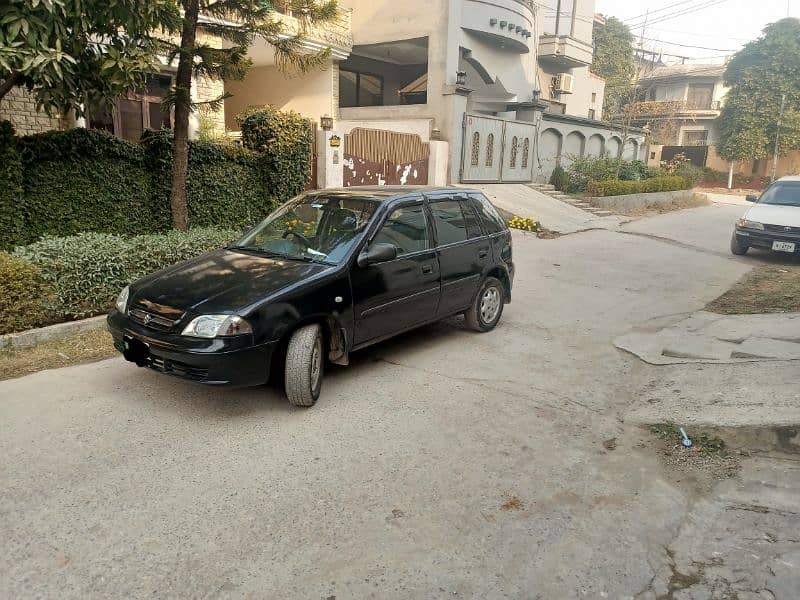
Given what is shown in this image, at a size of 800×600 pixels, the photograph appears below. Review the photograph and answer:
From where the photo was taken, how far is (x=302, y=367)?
4.70m

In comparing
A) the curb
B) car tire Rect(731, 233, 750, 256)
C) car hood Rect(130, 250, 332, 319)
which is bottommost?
the curb

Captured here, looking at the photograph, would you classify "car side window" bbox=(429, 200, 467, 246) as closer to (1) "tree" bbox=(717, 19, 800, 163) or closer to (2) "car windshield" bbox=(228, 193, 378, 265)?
(2) "car windshield" bbox=(228, 193, 378, 265)

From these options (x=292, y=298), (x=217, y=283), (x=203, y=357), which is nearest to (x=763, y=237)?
(x=292, y=298)

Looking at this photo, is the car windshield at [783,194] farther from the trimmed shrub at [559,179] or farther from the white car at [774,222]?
the trimmed shrub at [559,179]

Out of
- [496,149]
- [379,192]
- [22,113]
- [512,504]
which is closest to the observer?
[512,504]

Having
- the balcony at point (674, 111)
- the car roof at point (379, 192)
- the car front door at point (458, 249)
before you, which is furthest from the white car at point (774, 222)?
the balcony at point (674, 111)

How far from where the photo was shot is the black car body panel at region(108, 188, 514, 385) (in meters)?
4.46

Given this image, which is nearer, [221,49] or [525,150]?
[221,49]

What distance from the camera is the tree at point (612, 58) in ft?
120

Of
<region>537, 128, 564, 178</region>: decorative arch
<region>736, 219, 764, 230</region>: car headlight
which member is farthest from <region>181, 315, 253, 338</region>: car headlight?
<region>537, 128, 564, 178</region>: decorative arch

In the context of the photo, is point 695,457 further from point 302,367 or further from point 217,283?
point 217,283

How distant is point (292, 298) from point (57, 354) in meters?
2.81

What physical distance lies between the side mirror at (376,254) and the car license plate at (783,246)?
10.0 meters

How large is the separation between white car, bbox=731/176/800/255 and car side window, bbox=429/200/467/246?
338 inches
